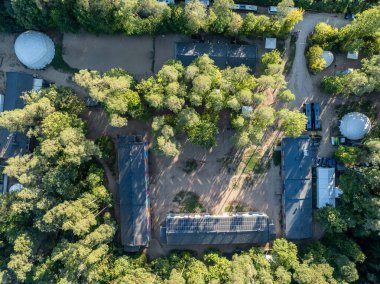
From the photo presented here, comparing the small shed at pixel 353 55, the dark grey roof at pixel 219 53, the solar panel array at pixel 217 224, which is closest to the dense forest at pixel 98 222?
the dark grey roof at pixel 219 53

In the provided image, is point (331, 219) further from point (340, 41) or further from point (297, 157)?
point (340, 41)

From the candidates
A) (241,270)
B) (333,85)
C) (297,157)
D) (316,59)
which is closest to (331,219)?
(297,157)

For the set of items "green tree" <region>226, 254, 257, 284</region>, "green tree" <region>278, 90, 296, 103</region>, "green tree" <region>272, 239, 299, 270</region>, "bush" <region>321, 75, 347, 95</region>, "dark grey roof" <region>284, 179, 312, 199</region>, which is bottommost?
"green tree" <region>226, 254, 257, 284</region>

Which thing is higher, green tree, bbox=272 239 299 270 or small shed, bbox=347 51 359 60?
small shed, bbox=347 51 359 60

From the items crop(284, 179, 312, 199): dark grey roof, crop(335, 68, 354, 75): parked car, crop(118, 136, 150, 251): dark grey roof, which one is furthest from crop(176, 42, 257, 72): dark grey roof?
crop(284, 179, 312, 199): dark grey roof

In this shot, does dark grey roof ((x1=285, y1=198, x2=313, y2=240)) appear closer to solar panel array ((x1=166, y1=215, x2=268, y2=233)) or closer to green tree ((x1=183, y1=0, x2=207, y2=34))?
solar panel array ((x1=166, y1=215, x2=268, y2=233))
